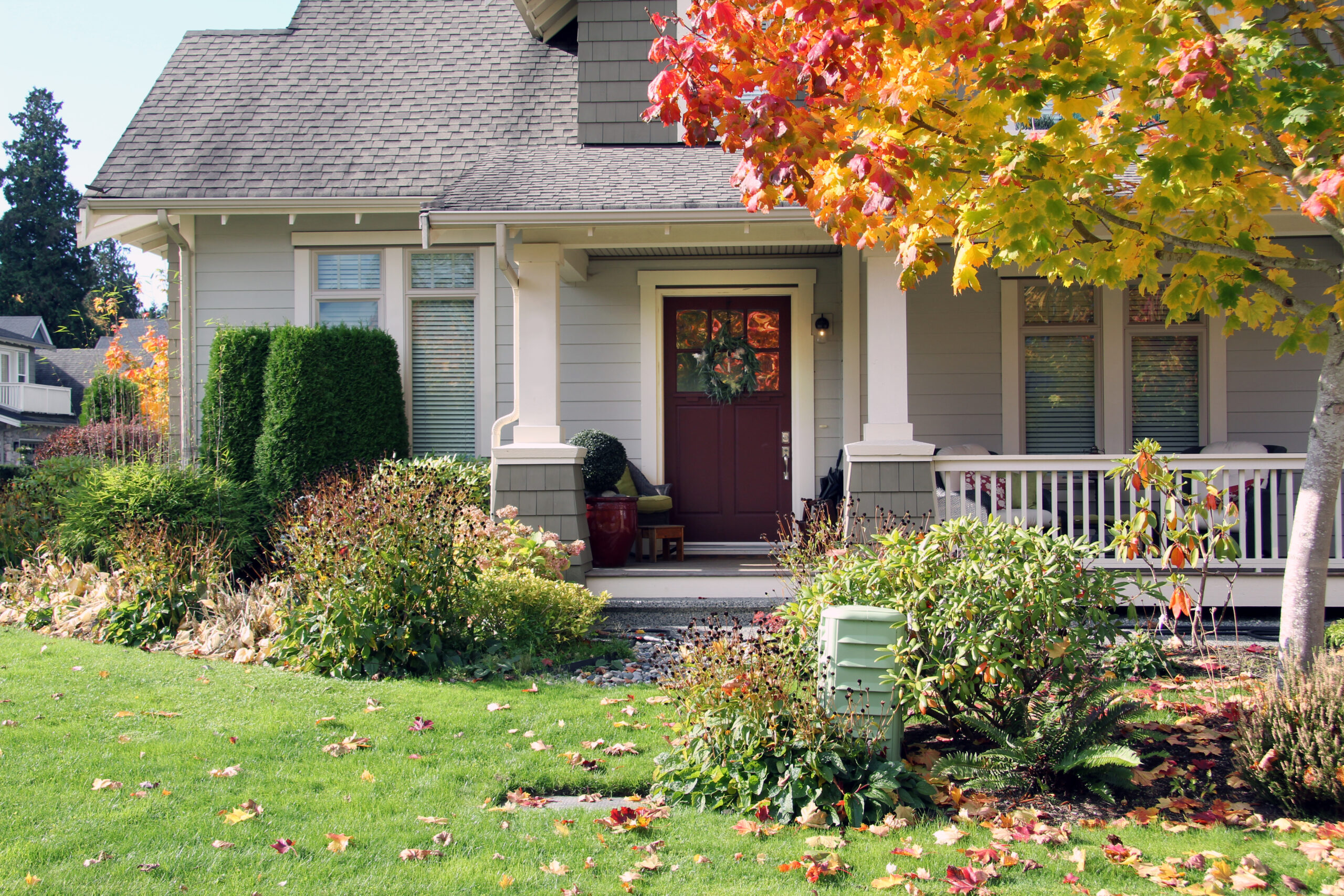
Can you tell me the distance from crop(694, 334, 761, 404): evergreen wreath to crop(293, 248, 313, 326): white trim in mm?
3701

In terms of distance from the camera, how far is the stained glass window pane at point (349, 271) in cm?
891

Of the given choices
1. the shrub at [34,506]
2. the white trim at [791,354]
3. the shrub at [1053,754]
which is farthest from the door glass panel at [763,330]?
the shrub at [34,506]

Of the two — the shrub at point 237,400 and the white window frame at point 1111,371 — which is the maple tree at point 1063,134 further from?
the shrub at point 237,400

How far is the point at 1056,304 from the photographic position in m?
8.87

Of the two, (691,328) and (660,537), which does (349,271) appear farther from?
(660,537)

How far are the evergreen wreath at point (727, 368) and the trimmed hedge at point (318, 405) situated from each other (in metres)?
2.96

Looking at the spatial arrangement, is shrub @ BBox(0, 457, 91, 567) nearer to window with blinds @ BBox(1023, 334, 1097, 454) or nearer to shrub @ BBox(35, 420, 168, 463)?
shrub @ BBox(35, 420, 168, 463)

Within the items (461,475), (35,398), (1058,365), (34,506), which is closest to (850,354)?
(1058,365)

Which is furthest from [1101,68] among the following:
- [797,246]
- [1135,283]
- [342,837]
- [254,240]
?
[254,240]

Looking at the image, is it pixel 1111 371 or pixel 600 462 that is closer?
pixel 600 462

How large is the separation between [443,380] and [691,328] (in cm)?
242

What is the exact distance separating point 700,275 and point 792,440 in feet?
5.89

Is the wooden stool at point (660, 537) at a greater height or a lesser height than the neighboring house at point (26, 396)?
lesser

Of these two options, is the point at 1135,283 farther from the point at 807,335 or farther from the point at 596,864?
the point at 596,864
